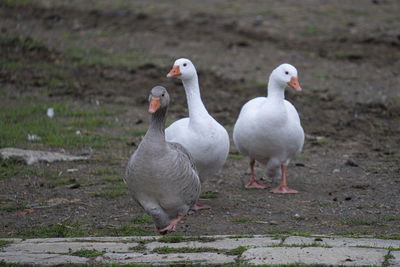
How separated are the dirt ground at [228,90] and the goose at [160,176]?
Answer: 479 mm

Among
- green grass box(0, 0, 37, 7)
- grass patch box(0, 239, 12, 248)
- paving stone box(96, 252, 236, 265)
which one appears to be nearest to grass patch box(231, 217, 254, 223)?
paving stone box(96, 252, 236, 265)

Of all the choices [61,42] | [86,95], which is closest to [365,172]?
[86,95]

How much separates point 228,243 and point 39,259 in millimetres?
1460

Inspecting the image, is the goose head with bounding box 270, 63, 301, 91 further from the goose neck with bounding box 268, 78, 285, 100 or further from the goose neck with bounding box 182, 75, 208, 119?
the goose neck with bounding box 182, 75, 208, 119

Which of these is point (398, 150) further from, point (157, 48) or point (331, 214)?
point (157, 48)

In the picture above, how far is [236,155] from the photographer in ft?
30.5

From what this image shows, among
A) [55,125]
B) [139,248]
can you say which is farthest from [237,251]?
[55,125]

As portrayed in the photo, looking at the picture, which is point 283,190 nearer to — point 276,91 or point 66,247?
point 276,91

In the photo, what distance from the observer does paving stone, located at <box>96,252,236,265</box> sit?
14.6 feet

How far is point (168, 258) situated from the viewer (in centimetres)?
454

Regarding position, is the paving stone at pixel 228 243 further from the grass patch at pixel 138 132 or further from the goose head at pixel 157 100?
the grass patch at pixel 138 132

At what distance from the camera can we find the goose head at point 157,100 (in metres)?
5.67

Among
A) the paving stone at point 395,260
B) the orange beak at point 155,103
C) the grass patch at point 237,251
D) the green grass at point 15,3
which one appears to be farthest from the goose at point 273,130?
the green grass at point 15,3

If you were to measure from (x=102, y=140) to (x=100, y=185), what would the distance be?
1.82 metres
